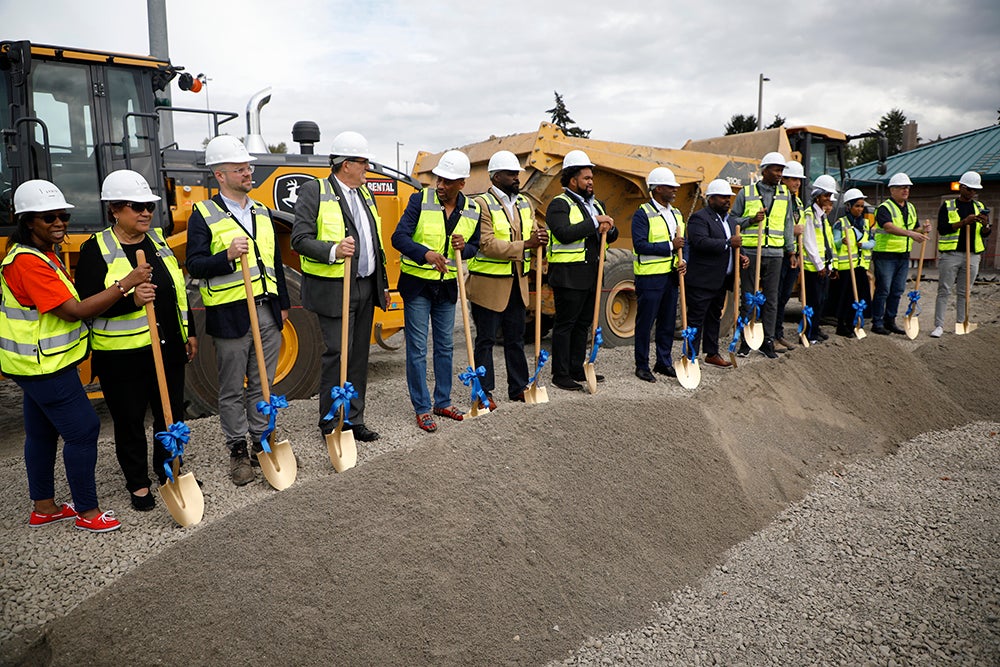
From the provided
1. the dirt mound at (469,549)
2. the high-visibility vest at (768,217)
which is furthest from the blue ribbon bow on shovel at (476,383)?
the high-visibility vest at (768,217)

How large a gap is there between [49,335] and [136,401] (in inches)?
22.1

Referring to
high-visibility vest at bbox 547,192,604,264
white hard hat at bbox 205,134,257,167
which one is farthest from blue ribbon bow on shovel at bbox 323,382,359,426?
high-visibility vest at bbox 547,192,604,264

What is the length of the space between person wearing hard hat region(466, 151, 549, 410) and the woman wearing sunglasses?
2277 millimetres

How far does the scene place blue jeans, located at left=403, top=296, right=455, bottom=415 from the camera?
202 inches

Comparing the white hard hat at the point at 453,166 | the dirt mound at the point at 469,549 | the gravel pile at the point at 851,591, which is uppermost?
the white hard hat at the point at 453,166

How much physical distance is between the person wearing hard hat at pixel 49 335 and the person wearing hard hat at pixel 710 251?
4916 mm

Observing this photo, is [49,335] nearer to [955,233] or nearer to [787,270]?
[787,270]

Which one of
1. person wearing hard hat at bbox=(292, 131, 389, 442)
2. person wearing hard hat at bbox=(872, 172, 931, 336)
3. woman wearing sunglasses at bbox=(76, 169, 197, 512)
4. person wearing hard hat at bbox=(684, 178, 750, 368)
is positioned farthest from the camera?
person wearing hard hat at bbox=(872, 172, 931, 336)

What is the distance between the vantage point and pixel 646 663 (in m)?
3.15

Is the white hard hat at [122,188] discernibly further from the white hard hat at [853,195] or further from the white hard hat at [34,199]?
the white hard hat at [853,195]

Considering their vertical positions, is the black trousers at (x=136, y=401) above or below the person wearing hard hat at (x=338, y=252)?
below

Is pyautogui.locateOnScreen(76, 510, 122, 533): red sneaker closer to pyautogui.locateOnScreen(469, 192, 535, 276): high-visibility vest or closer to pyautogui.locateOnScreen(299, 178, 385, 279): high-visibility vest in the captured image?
pyautogui.locateOnScreen(299, 178, 385, 279): high-visibility vest

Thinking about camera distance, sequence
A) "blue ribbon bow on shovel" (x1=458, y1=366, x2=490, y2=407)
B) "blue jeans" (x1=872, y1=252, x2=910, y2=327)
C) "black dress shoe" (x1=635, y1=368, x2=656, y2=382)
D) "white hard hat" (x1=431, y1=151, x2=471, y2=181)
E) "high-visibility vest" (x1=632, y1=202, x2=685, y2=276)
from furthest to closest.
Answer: "blue jeans" (x1=872, y1=252, x2=910, y2=327) → "black dress shoe" (x1=635, y1=368, x2=656, y2=382) → "high-visibility vest" (x1=632, y1=202, x2=685, y2=276) → "blue ribbon bow on shovel" (x1=458, y1=366, x2=490, y2=407) → "white hard hat" (x1=431, y1=151, x2=471, y2=181)

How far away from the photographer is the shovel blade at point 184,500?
3740mm
